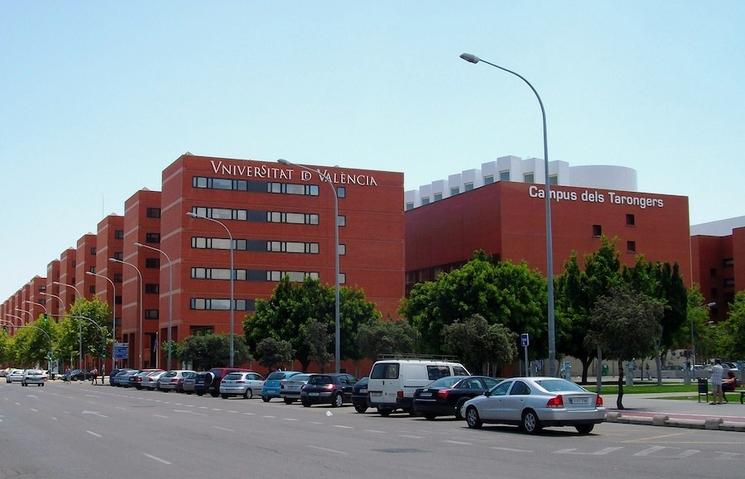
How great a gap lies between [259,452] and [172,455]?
Result: 5.67 ft

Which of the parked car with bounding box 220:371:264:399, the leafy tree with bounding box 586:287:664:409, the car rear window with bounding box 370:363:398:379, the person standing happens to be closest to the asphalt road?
the car rear window with bounding box 370:363:398:379

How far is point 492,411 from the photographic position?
2488 centimetres

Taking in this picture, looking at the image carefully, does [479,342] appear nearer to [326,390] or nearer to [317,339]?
[326,390]

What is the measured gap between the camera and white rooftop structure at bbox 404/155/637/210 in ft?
386

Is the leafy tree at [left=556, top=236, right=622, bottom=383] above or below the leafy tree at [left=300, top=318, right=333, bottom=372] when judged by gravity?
above

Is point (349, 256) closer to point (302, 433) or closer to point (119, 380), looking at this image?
point (119, 380)

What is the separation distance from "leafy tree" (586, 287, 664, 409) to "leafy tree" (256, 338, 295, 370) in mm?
34776

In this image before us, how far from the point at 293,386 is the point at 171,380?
76.3ft

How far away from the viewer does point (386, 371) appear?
3269cm

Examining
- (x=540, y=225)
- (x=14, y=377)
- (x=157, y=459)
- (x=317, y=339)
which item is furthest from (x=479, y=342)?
(x=14, y=377)

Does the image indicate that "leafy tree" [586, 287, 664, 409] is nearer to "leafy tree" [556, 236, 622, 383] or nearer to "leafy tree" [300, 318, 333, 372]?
"leafy tree" [556, 236, 622, 383]

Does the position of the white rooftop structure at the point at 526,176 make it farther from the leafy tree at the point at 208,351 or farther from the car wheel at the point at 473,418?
the car wheel at the point at 473,418

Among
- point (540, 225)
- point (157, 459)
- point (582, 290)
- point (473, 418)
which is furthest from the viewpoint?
point (540, 225)

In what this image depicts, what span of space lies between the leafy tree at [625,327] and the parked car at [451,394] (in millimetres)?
4999
